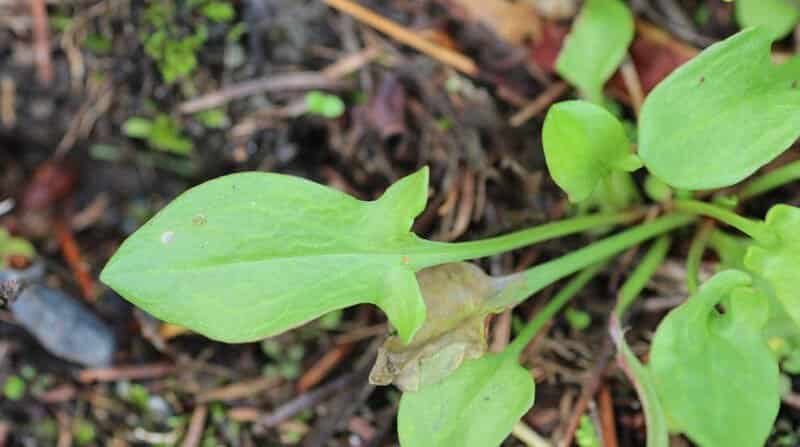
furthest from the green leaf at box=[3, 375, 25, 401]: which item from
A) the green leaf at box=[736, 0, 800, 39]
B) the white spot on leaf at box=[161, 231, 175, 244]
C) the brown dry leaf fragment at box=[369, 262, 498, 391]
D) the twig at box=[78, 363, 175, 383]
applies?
the green leaf at box=[736, 0, 800, 39]

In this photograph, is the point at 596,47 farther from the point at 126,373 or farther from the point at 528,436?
the point at 126,373

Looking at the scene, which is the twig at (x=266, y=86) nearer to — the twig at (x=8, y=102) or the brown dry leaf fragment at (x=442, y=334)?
the twig at (x=8, y=102)

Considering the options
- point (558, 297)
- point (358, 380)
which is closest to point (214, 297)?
point (358, 380)

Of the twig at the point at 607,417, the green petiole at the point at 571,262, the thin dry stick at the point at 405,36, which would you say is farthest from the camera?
the thin dry stick at the point at 405,36

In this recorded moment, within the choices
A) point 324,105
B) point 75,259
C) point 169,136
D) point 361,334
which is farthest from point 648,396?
point 75,259

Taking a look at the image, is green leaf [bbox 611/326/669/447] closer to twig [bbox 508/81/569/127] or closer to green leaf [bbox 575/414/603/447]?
green leaf [bbox 575/414/603/447]

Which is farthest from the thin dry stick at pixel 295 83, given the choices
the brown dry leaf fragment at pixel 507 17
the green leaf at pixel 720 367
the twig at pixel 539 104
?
the green leaf at pixel 720 367
